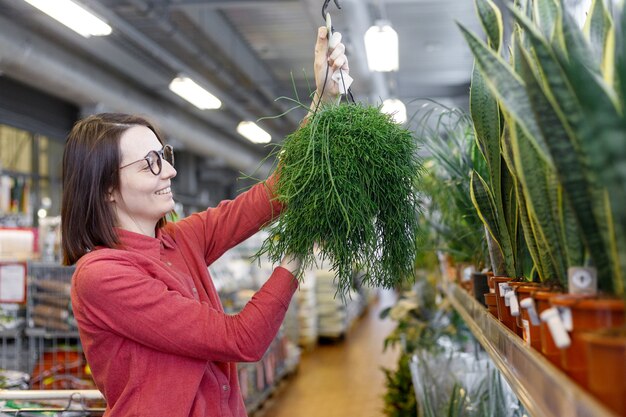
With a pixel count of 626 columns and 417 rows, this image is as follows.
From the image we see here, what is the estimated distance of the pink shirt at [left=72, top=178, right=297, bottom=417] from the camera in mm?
1270

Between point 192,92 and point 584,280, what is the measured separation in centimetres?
589

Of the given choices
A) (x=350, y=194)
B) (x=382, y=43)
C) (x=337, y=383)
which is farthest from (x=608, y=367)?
(x=337, y=383)

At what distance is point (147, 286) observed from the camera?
1287mm

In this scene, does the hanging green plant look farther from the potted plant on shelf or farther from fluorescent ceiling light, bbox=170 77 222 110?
fluorescent ceiling light, bbox=170 77 222 110

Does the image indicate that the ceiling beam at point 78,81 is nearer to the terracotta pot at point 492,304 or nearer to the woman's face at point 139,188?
the woman's face at point 139,188

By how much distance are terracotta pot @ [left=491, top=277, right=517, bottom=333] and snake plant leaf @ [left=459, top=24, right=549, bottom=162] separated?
0.49 meters

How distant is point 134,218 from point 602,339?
109cm

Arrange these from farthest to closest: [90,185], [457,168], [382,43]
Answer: [382,43] → [457,168] → [90,185]

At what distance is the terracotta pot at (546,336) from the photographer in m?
0.84

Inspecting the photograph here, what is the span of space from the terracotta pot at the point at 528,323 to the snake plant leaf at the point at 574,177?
0.61 ft

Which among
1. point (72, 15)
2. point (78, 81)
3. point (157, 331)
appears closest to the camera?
point (157, 331)

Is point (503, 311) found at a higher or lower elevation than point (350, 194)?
lower

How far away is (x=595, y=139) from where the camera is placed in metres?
0.64

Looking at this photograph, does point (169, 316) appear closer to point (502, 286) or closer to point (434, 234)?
point (502, 286)
